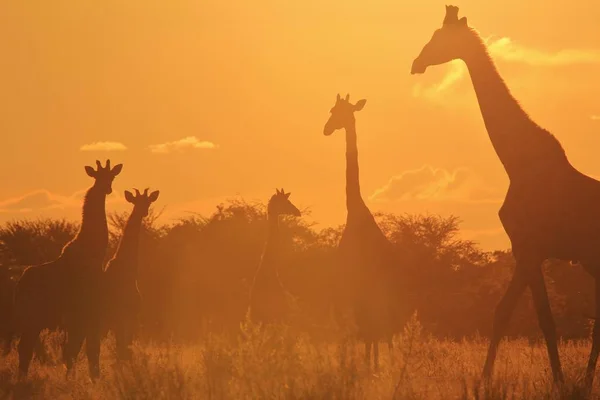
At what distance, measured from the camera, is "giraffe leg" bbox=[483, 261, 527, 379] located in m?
9.79

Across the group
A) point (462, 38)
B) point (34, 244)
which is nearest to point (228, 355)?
point (462, 38)

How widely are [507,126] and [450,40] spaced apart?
1.45 metres

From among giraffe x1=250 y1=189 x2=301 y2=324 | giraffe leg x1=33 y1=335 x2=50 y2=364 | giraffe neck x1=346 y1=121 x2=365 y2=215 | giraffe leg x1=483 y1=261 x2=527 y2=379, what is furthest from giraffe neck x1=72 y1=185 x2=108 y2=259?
giraffe leg x1=483 y1=261 x2=527 y2=379

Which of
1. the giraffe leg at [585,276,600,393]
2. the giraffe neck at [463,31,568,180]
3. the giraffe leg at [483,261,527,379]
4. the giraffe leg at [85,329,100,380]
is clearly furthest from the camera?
the giraffe leg at [85,329,100,380]

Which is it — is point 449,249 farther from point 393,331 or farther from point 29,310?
point 29,310

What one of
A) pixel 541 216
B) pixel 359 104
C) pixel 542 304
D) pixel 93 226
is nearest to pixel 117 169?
pixel 93 226

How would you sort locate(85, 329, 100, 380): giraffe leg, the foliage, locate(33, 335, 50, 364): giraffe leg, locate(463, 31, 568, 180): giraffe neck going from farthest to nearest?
the foliage, locate(33, 335, 50, 364): giraffe leg, locate(85, 329, 100, 380): giraffe leg, locate(463, 31, 568, 180): giraffe neck

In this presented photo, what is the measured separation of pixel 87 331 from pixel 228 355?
2810 millimetres

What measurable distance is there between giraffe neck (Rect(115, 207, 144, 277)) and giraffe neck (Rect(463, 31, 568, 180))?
19.2 ft

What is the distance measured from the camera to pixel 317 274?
27.0 metres

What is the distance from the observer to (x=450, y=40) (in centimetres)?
1126

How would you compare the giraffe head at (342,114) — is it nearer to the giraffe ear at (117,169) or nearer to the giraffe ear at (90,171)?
the giraffe ear at (117,169)

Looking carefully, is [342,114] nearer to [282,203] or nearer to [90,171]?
[282,203]

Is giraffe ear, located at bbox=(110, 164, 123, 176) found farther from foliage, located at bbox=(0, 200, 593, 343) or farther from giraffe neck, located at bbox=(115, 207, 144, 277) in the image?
foliage, located at bbox=(0, 200, 593, 343)
